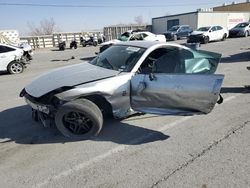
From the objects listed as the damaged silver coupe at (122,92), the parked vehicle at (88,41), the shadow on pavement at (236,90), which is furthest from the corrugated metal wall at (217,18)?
the damaged silver coupe at (122,92)

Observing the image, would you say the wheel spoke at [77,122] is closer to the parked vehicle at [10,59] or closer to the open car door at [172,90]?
the open car door at [172,90]

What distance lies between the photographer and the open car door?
4.05 meters

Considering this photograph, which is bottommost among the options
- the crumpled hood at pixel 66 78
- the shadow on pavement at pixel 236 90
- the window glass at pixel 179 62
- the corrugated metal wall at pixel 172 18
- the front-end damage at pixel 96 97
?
the shadow on pavement at pixel 236 90

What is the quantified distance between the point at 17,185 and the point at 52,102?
4.93ft

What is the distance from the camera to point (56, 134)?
4.68 meters

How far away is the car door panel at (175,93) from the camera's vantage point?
4039mm

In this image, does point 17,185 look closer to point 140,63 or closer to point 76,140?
point 76,140

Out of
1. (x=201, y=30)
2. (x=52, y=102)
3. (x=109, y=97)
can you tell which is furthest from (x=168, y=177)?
→ (x=201, y=30)

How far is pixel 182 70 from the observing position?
4.98 meters

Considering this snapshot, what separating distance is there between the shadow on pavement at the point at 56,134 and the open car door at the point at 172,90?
0.41 meters

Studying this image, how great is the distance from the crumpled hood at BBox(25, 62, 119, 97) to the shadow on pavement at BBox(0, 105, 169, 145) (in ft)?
2.48

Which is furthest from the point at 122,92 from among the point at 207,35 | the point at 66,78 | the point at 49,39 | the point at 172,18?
the point at 172,18

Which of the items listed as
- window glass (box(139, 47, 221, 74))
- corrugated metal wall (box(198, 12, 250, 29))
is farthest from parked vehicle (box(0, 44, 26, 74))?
corrugated metal wall (box(198, 12, 250, 29))

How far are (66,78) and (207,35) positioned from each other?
2190 centimetres
